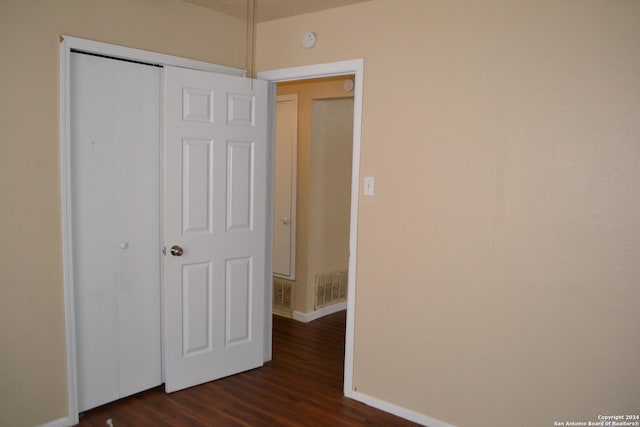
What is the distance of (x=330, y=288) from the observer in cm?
470

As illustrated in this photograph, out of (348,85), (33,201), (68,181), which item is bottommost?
(33,201)

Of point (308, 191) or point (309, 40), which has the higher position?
point (309, 40)

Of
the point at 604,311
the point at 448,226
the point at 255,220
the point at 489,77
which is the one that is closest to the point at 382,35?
the point at 489,77

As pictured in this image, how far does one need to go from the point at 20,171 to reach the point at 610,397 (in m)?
3.11

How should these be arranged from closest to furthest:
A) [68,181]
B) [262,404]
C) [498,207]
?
[498,207] < [68,181] < [262,404]

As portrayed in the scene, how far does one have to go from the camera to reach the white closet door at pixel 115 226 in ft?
8.59

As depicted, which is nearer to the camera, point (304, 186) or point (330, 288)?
point (304, 186)

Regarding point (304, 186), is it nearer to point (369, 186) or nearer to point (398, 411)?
point (369, 186)

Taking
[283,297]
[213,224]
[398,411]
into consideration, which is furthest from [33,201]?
[283,297]

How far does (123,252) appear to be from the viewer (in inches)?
111

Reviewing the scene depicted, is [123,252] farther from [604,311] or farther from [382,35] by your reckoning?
[604,311]

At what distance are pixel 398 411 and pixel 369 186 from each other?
54.5 inches

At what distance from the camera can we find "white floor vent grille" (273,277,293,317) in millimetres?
4523

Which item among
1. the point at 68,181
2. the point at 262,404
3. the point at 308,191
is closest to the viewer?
the point at 68,181
